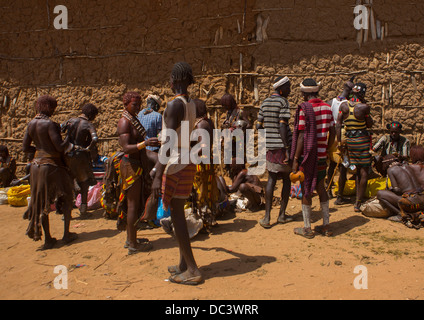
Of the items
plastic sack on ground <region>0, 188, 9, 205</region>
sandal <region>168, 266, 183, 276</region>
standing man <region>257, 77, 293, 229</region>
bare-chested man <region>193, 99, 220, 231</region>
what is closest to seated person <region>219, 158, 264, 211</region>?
standing man <region>257, 77, 293, 229</region>

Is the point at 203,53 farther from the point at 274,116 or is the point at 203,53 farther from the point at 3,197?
the point at 3,197

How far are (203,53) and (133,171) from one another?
4.26m

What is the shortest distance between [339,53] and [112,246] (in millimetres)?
5644

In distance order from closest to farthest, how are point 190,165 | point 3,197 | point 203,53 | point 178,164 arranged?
point 178,164 → point 190,165 → point 3,197 → point 203,53

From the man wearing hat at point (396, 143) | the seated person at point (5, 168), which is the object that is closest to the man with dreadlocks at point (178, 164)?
the man wearing hat at point (396, 143)

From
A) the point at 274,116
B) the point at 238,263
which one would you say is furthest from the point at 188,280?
the point at 274,116

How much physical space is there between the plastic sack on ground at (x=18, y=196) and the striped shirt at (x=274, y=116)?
4809 millimetres

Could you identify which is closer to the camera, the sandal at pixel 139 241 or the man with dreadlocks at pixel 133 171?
the man with dreadlocks at pixel 133 171

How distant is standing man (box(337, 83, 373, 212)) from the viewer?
19.0 feet

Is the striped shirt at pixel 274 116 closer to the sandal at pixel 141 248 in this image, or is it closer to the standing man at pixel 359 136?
the standing man at pixel 359 136

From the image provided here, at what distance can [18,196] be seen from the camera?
7.09m

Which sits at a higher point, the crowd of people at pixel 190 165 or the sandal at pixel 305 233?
the crowd of people at pixel 190 165

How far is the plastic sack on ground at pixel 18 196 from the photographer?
709 centimetres

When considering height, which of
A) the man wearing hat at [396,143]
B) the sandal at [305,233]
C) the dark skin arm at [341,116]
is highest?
the dark skin arm at [341,116]
